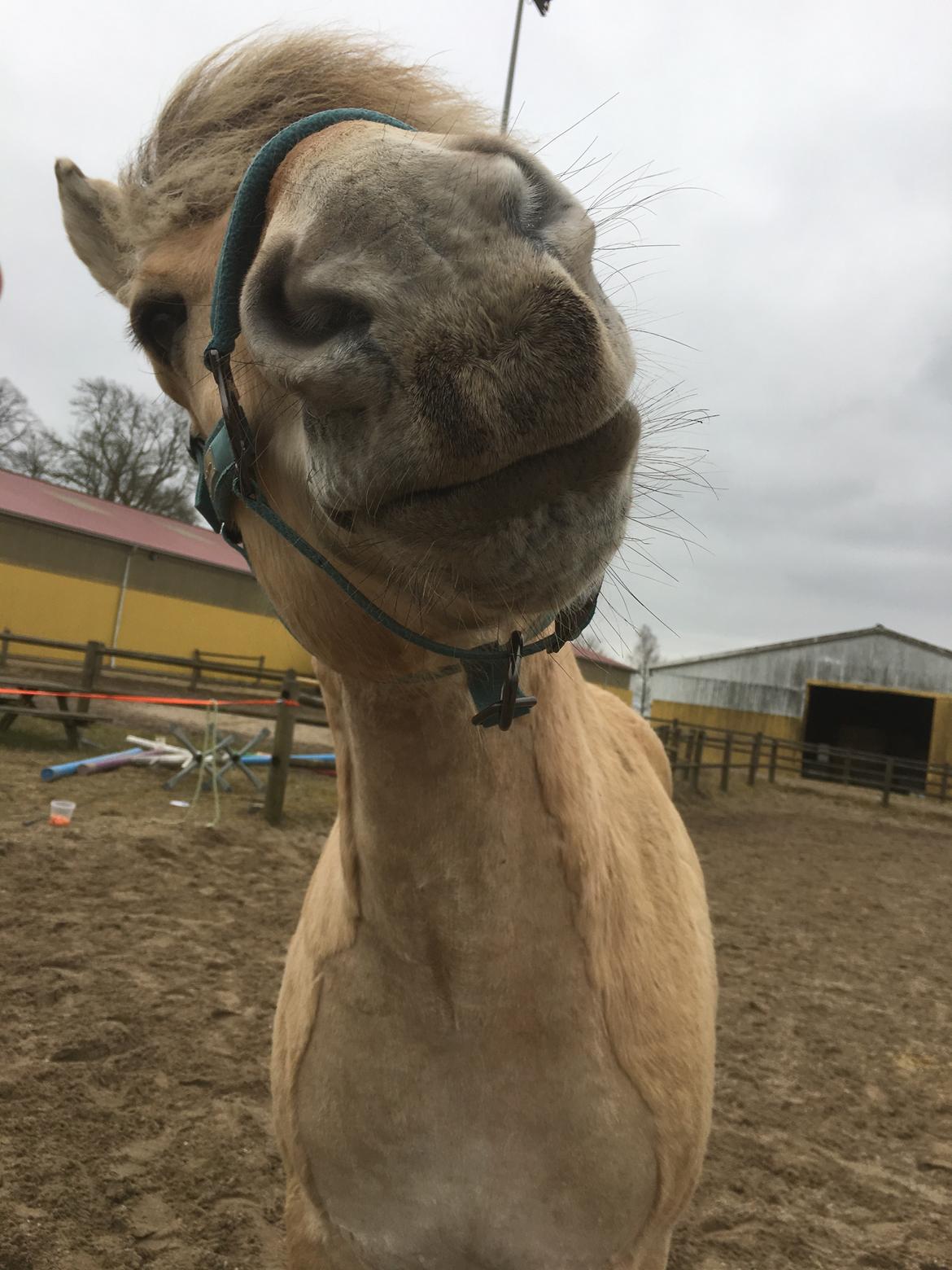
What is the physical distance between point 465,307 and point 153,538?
25554mm

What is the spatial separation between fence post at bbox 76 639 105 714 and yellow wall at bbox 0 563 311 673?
8.35 meters

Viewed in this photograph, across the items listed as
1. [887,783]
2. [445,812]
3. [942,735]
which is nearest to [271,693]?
[887,783]

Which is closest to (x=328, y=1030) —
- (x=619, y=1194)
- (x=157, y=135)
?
(x=619, y=1194)

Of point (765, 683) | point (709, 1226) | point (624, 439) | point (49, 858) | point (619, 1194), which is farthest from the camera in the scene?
point (765, 683)

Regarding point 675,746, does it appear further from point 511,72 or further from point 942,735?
point 942,735

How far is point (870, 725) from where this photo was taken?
35.3 metres

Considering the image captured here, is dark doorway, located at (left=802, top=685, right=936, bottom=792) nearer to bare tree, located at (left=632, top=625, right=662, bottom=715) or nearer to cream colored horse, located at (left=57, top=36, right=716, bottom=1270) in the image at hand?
bare tree, located at (left=632, top=625, right=662, bottom=715)

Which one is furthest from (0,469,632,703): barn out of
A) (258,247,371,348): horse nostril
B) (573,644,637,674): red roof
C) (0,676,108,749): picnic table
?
(258,247,371,348): horse nostril

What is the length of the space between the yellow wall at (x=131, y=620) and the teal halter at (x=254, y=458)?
19.0 metres

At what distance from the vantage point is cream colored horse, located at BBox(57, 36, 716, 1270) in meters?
0.94

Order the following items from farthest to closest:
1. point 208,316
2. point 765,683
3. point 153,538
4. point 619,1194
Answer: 1. point 765,683
2. point 153,538
3. point 619,1194
4. point 208,316

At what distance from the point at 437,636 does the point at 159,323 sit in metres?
0.93

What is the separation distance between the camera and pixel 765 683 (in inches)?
1165

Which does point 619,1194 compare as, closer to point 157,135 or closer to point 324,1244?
point 324,1244
